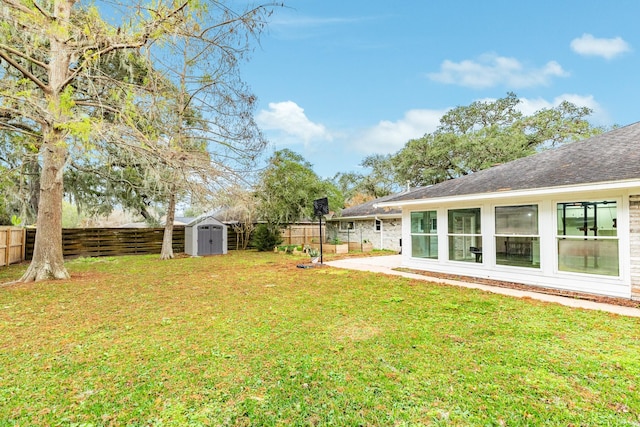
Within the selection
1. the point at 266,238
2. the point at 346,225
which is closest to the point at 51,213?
the point at 266,238

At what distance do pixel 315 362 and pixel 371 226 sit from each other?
45.3ft

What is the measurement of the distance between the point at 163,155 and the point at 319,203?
18.8 ft

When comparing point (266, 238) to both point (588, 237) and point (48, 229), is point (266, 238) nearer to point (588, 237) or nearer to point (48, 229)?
point (48, 229)

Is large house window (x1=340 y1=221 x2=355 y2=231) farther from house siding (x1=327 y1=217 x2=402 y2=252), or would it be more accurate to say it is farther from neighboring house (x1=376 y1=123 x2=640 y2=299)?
neighboring house (x1=376 y1=123 x2=640 y2=299)

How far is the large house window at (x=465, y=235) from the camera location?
7.29 m

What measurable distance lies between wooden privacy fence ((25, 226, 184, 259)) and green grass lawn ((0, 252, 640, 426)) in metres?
8.89

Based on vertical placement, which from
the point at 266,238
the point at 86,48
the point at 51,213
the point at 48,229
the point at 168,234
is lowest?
the point at 266,238

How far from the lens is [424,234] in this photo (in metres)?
8.41

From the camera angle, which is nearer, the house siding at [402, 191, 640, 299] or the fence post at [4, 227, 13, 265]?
the house siding at [402, 191, 640, 299]

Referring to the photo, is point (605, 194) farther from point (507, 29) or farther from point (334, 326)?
point (507, 29)

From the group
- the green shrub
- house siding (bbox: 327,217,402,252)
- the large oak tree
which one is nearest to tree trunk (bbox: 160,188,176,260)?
the green shrub

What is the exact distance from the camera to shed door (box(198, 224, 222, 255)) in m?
14.1

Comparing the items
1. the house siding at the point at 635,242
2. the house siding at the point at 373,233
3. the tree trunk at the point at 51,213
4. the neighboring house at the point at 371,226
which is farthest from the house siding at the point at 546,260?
the tree trunk at the point at 51,213

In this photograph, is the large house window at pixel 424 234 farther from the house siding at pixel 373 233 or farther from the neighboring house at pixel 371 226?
the house siding at pixel 373 233
